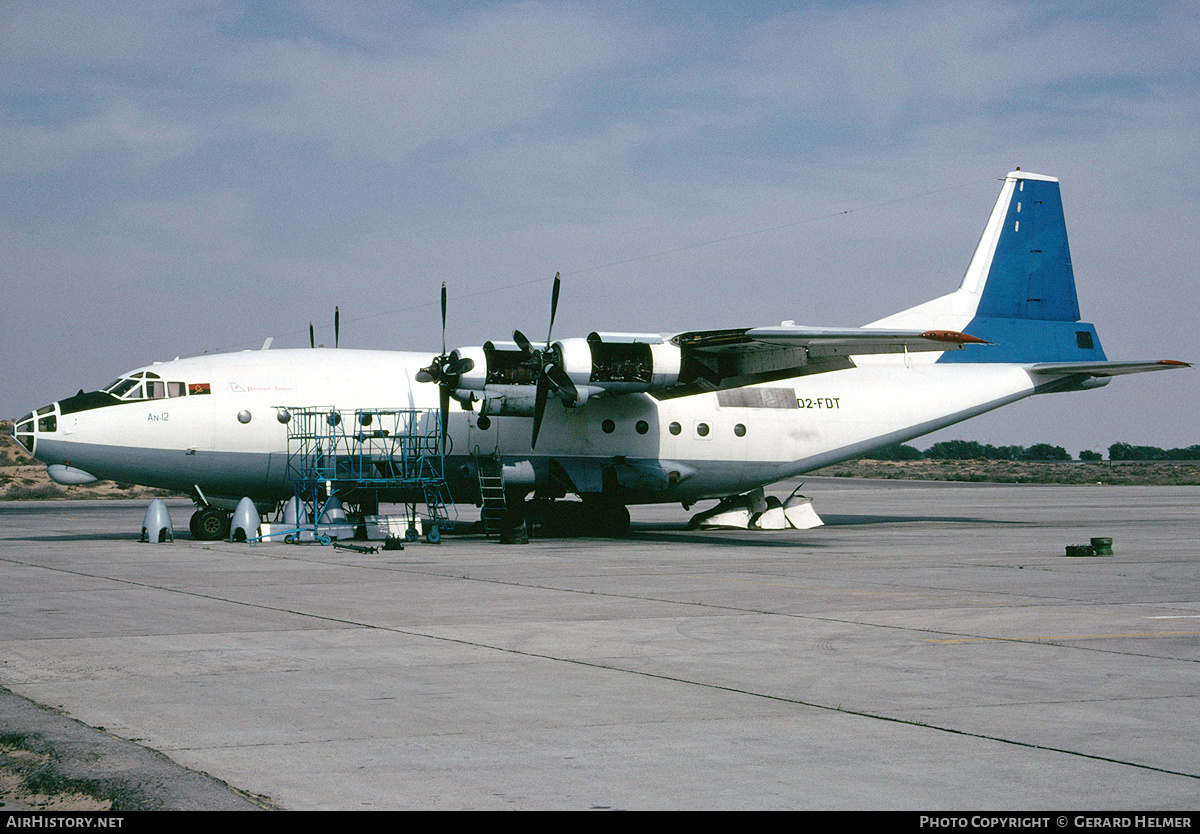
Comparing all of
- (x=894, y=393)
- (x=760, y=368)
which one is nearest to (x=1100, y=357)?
(x=894, y=393)

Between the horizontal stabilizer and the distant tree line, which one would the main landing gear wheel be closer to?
the horizontal stabilizer

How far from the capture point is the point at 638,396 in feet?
94.4

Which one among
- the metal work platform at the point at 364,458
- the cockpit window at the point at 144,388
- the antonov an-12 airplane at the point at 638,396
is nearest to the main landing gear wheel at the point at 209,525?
the antonov an-12 airplane at the point at 638,396

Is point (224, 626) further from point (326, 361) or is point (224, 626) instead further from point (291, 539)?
point (326, 361)

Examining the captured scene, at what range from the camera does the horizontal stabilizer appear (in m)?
29.0

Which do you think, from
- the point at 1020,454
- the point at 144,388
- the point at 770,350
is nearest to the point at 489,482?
the point at 770,350

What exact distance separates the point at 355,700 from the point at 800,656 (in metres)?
4.19

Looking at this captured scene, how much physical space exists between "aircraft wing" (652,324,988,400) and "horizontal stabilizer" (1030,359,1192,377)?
4145 mm

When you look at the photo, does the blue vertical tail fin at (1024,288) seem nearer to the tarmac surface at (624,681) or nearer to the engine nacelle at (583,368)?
the engine nacelle at (583,368)

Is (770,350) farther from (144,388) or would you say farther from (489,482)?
(144,388)

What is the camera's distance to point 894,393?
1237 inches

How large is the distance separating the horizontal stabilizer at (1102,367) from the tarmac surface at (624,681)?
10.7 meters

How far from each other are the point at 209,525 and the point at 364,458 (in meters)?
3.77

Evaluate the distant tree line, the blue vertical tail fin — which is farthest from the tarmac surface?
the distant tree line
